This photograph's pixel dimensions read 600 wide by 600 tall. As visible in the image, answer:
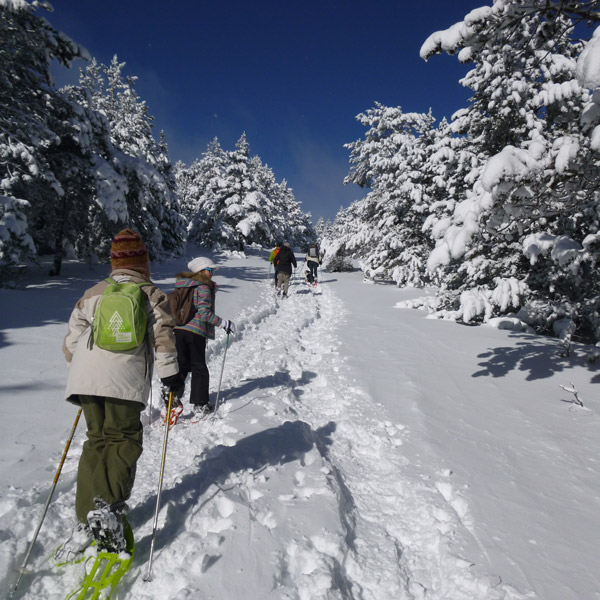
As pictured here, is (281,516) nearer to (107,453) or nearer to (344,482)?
(344,482)

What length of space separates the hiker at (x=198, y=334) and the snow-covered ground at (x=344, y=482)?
1.32ft

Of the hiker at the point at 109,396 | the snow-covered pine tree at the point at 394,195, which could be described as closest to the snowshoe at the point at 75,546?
the hiker at the point at 109,396

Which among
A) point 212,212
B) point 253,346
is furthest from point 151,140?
point 253,346

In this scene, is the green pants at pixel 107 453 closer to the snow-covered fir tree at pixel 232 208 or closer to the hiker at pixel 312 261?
the hiker at pixel 312 261

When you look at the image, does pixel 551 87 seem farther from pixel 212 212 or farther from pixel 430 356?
pixel 212 212

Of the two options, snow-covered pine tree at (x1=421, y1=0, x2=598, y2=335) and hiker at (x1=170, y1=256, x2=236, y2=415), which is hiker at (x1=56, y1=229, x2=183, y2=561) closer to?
hiker at (x1=170, y1=256, x2=236, y2=415)

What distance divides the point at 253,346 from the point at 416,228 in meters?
13.2

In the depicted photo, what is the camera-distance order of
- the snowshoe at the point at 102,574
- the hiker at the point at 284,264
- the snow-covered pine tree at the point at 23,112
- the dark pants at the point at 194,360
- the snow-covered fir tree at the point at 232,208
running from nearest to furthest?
the snowshoe at the point at 102,574 → the dark pants at the point at 194,360 → the snow-covered pine tree at the point at 23,112 → the hiker at the point at 284,264 → the snow-covered fir tree at the point at 232,208

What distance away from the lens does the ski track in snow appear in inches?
91.7

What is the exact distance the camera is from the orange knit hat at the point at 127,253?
8.61 feet

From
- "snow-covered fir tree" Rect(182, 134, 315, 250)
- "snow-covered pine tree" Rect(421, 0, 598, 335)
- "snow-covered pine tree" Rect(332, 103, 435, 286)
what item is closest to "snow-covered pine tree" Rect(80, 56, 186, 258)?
"snow-covered fir tree" Rect(182, 134, 315, 250)

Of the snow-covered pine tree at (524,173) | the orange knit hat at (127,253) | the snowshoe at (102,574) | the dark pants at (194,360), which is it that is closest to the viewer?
the snowshoe at (102,574)

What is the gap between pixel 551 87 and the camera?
24.7 ft

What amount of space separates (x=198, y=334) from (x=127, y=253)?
2054 millimetres
